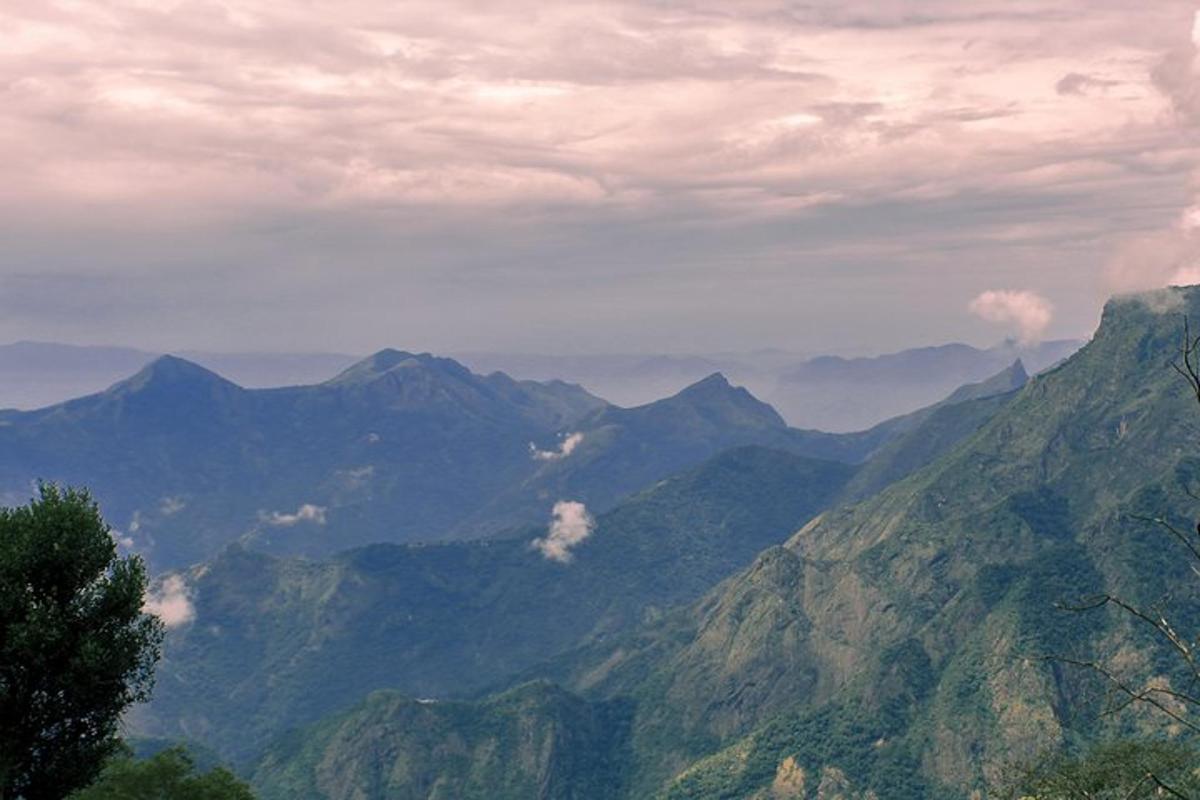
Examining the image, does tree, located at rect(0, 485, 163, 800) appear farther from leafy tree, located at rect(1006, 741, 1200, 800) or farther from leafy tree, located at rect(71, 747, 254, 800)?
leafy tree, located at rect(1006, 741, 1200, 800)

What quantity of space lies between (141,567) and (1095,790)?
7713 centimetres

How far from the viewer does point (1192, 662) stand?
24359mm

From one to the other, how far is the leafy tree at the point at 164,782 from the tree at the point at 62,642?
6.75 m

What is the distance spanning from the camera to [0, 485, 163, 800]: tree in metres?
A: 66.2

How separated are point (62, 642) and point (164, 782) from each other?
21319 millimetres

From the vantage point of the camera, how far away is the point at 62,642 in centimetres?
6688

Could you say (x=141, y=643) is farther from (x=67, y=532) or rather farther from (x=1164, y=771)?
(x=1164, y=771)

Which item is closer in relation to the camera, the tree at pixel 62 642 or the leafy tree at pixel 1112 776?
the tree at pixel 62 642

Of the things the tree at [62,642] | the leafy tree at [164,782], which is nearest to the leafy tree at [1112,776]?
the leafy tree at [164,782]

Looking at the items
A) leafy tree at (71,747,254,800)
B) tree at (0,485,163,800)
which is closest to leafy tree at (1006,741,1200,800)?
leafy tree at (71,747,254,800)

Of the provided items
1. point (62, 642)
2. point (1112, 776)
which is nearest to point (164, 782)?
point (62, 642)

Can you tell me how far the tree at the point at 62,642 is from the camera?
6619 centimetres

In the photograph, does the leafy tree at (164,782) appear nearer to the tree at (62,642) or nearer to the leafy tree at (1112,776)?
the tree at (62,642)

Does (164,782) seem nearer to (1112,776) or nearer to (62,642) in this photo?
(62,642)
